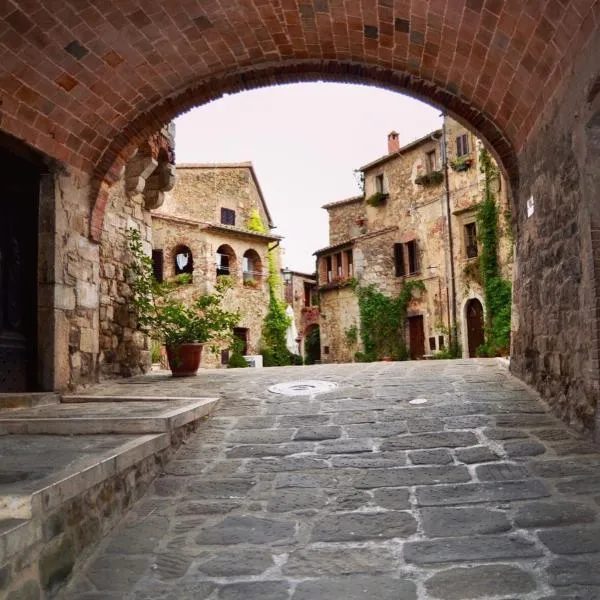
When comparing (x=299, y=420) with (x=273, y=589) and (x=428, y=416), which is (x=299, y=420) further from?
(x=273, y=589)

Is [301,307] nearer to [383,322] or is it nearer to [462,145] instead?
[383,322]

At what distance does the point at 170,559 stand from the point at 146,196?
7034 millimetres

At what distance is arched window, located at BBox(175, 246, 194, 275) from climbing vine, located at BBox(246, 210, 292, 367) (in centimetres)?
362

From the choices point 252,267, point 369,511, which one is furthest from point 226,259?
point 369,511

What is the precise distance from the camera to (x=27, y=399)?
5277mm

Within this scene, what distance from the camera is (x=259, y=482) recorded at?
11.6ft

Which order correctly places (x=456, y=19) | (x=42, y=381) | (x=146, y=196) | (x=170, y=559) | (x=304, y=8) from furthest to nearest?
(x=146, y=196), (x=42, y=381), (x=304, y=8), (x=456, y=19), (x=170, y=559)

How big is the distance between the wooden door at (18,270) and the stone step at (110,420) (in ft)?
3.63

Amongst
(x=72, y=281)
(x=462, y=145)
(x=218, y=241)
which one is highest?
(x=462, y=145)

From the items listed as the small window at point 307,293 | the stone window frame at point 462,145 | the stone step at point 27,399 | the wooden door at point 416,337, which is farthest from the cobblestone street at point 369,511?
the small window at point 307,293

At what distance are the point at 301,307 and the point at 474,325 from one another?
12232 millimetres

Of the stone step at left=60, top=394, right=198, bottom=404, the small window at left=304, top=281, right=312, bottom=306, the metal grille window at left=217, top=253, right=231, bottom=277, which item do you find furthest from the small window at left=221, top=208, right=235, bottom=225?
the stone step at left=60, top=394, right=198, bottom=404

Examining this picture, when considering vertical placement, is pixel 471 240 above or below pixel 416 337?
above

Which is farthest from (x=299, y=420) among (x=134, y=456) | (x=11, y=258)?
(x=11, y=258)
